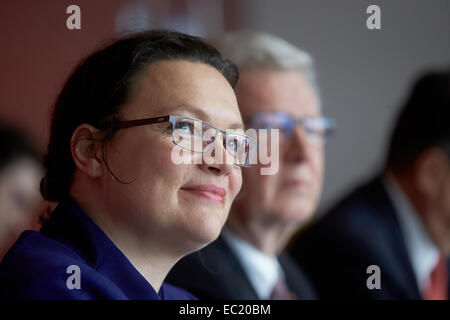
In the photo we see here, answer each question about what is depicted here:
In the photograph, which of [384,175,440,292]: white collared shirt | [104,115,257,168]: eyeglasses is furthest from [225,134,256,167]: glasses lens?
[384,175,440,292]: white collared shirt

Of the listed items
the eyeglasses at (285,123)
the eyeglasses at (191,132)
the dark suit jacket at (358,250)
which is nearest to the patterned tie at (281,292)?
the dark suit jacket at (358,250)

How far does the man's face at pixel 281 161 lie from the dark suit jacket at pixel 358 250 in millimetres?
151

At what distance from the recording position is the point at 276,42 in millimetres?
1235

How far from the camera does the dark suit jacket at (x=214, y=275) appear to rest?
105cm

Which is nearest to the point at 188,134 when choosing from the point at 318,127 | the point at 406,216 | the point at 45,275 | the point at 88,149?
the point at 88,149

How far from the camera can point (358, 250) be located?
4.22ft

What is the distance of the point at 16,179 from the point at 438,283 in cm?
105

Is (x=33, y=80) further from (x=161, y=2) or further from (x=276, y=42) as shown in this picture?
(x=276, y=42)

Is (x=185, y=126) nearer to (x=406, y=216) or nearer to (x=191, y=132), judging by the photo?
(x=191, y=132)

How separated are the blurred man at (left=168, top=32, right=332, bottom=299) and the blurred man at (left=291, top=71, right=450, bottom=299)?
131mm

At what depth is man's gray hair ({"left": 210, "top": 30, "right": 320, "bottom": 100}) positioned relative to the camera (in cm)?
119

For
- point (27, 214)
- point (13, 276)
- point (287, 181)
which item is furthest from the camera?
point (27, 214)
